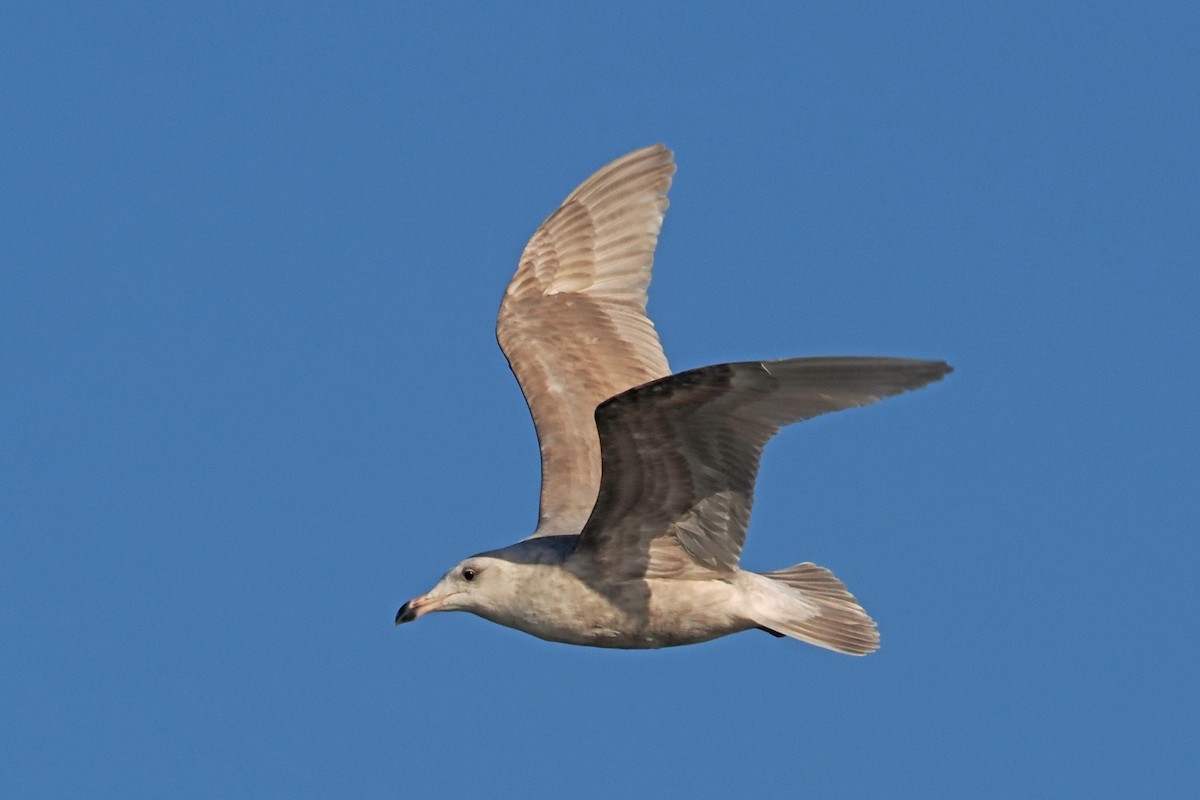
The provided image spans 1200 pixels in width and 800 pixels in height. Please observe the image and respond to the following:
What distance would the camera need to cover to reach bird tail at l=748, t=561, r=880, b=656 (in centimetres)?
1001

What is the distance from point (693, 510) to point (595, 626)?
0.85 m

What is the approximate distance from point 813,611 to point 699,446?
1.76 metres

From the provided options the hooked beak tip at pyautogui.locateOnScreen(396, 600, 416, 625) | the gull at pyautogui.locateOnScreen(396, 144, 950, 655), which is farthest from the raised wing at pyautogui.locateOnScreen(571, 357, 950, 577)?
the hooked beak tip at pyautogui.locateOnScreen(396, 600, 416, 625)

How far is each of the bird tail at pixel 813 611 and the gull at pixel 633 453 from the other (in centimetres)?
1

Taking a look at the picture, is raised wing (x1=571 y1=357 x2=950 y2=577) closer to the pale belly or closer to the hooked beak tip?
the pale belly

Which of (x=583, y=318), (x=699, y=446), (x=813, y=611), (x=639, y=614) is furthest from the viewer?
(x=583, y=318)

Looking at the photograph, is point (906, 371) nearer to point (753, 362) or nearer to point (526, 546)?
point (753, 362)

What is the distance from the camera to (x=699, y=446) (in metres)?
8.99

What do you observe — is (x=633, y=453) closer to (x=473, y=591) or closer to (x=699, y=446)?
(x=699, y=446)

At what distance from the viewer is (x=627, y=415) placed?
873 centimetres

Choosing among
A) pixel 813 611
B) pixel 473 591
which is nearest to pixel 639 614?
pixel 473 591

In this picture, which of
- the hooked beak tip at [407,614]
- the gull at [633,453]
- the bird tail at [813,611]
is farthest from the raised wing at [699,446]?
the hooked beak tip at [407,614]

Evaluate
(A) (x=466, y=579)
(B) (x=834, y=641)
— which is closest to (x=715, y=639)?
(B) (x=834, y=641)

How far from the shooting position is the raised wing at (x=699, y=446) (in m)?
8.08
